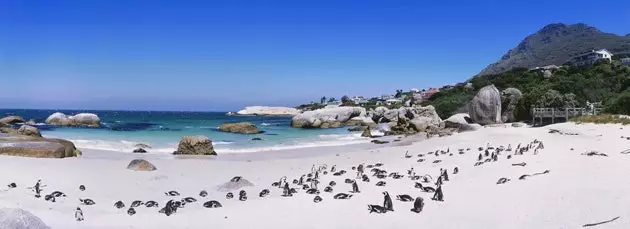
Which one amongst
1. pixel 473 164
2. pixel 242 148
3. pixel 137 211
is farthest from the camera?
pixel 242 148

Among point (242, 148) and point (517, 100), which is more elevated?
point (517, 100)

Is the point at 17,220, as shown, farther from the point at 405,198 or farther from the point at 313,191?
the point at 405,198

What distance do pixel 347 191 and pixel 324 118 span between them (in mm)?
51714

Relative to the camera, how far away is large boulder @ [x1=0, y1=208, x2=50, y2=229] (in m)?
7.45

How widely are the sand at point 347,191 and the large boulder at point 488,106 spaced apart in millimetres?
23153

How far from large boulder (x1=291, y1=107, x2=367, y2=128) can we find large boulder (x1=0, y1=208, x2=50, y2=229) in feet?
176

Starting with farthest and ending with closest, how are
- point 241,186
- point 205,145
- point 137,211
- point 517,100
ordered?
point 517,100
point 205,145
point 241,186
point 137,211

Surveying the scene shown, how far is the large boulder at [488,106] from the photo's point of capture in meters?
43.9

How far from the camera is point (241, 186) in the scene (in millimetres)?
14438

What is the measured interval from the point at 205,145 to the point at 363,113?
52.4 meters

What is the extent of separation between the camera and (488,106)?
1731 inches

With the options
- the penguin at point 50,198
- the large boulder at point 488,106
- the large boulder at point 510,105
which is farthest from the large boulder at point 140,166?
the large boulder at point 510,105

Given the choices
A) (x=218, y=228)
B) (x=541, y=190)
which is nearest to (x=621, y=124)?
(x=541, y=190)

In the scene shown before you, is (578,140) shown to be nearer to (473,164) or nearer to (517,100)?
(473,164)
